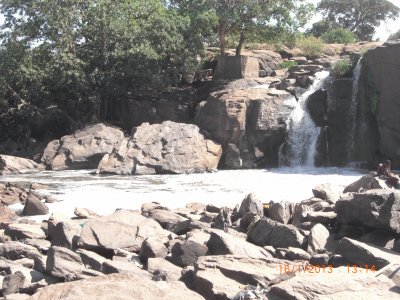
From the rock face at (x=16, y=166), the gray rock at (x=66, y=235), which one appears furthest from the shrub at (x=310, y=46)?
the gray rock at (x=66, y=235)

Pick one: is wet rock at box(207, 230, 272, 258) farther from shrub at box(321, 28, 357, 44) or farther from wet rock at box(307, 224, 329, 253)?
shrub at box(321, 28, 357, 44)

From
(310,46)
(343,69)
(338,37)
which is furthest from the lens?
(338,37)

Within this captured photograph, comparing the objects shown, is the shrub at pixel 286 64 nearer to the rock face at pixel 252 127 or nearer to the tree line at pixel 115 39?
the tree line at pixel 115 39

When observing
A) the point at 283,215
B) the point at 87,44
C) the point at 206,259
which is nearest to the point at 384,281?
the point at 206,259

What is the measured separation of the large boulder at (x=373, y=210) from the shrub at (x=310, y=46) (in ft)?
72.7

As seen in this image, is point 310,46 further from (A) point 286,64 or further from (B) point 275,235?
(B) point 275,235

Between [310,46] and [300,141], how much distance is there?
33.6 feet

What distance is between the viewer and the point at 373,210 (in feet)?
23.4

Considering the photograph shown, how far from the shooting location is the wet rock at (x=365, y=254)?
19.4ft

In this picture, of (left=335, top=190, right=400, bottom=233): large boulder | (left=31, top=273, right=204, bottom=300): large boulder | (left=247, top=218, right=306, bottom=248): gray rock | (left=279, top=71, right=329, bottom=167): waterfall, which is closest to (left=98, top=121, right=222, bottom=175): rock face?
(left=279, top=71, right=329, bottom=167): waterfall

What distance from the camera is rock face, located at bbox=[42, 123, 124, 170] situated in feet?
67.8

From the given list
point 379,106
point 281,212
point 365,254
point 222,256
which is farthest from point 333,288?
point 379,106

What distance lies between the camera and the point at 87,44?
24.2m

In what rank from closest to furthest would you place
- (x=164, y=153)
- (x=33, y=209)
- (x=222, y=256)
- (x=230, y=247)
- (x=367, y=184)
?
(x=222, y=256)
(x=230, y=247)
(x=367, y=184)
(x=33, y=209)
(x=164, y=153)
